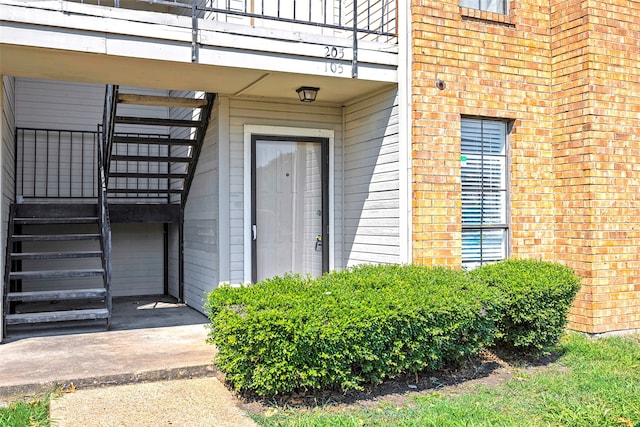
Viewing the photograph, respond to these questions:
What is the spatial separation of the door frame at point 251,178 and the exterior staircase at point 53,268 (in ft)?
5.65

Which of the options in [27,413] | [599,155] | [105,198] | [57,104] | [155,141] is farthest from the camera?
[57,104]

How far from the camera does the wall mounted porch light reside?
21.7 feet

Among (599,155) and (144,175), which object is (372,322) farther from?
(144,175)

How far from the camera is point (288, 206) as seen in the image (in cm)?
736

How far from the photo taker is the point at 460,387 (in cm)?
488

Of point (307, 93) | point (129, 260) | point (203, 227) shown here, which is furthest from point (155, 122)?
point (129, 260)

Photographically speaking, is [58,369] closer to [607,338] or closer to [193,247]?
[193,247]

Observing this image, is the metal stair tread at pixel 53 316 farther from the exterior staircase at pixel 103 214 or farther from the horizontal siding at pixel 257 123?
the horizontal siding at pixel 257 123

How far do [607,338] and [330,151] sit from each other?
13.0 feet

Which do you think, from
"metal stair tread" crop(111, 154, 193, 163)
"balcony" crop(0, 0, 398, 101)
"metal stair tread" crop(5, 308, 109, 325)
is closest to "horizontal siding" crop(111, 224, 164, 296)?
"metal stair tread" crop(111, 154, 193, 163)

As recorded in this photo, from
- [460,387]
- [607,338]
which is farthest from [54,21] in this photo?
[607,338]

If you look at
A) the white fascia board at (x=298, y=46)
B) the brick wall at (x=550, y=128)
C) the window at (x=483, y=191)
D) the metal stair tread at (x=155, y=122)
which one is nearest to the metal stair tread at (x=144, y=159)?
the metal stair tread at (x=155, y=122)

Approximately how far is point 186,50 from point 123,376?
3012 mm

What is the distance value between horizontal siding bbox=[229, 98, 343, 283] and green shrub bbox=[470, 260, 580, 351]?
2.50m
